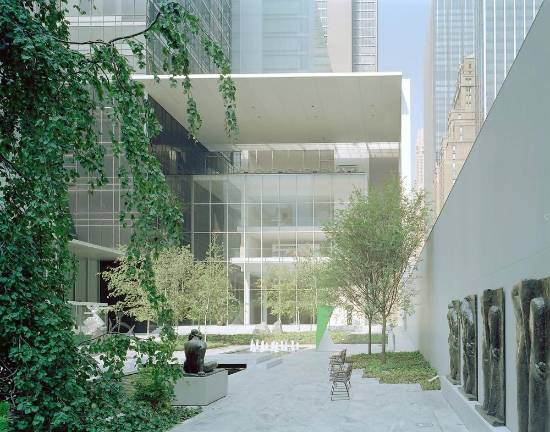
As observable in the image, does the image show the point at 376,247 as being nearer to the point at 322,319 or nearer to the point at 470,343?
the point at 322,319

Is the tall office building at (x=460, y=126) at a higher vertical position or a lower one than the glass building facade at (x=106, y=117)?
lower

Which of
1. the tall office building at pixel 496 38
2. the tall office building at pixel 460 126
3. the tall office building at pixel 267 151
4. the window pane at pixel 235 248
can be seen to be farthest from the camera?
the window pane at pixel 235 248

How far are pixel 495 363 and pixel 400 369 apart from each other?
1427 cm

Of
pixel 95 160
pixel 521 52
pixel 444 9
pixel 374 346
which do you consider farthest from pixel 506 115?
pixel 374 346

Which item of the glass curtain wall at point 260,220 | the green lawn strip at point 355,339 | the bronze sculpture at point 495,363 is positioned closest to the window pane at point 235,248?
the glass curtain wall at point 260,220

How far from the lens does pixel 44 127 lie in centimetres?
568

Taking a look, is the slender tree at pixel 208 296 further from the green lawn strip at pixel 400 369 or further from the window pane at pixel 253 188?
the green lawn strip at pixel 400 369

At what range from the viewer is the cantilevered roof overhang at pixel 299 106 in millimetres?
42756

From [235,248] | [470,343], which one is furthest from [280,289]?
[470,343]

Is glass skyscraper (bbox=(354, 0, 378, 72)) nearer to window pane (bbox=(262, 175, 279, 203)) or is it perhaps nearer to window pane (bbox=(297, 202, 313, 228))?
window pane (bbox=(262, 175, 279, 203))

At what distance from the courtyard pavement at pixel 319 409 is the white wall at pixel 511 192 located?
2.16m

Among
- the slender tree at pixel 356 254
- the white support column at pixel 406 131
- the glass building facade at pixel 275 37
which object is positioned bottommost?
the slender tree at pixel 356 254

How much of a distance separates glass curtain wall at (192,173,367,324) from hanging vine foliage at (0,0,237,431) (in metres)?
45.4

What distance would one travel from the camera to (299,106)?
154 feet
